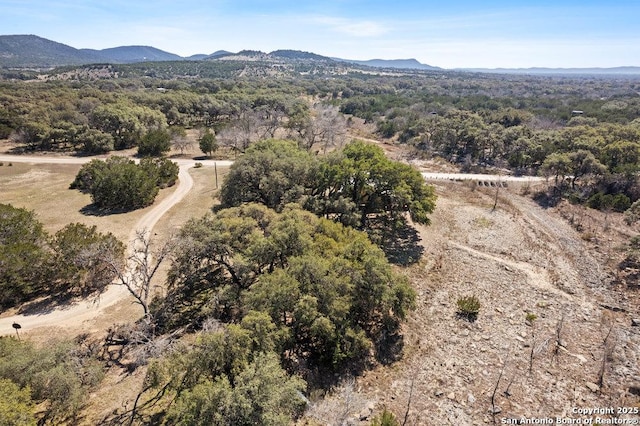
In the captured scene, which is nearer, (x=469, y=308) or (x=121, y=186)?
(x=469, y=308)

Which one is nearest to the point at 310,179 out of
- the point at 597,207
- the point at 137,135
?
the point at 597,207

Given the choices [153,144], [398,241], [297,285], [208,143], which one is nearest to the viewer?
[297,285]

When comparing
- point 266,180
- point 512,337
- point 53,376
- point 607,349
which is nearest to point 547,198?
point 607,349

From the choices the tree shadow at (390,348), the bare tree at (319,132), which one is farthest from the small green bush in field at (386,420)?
the bare tree at (319,132)

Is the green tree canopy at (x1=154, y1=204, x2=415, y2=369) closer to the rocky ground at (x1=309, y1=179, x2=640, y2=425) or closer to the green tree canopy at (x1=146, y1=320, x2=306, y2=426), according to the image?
the green tree canopy at (x1=146, y1=320, x2=306, y2=426)

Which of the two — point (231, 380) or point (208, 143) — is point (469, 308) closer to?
point (231, 380)

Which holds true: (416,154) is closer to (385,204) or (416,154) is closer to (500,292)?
(385,204)

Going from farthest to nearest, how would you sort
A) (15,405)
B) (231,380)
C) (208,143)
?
(208,143), (231,380), (15,405)

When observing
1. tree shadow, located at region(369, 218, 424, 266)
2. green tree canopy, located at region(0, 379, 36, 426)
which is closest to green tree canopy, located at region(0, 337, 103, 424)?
green tree canopy, located at region(0, 379, 36, 426)

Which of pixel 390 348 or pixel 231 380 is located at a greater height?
pixel 231 380
